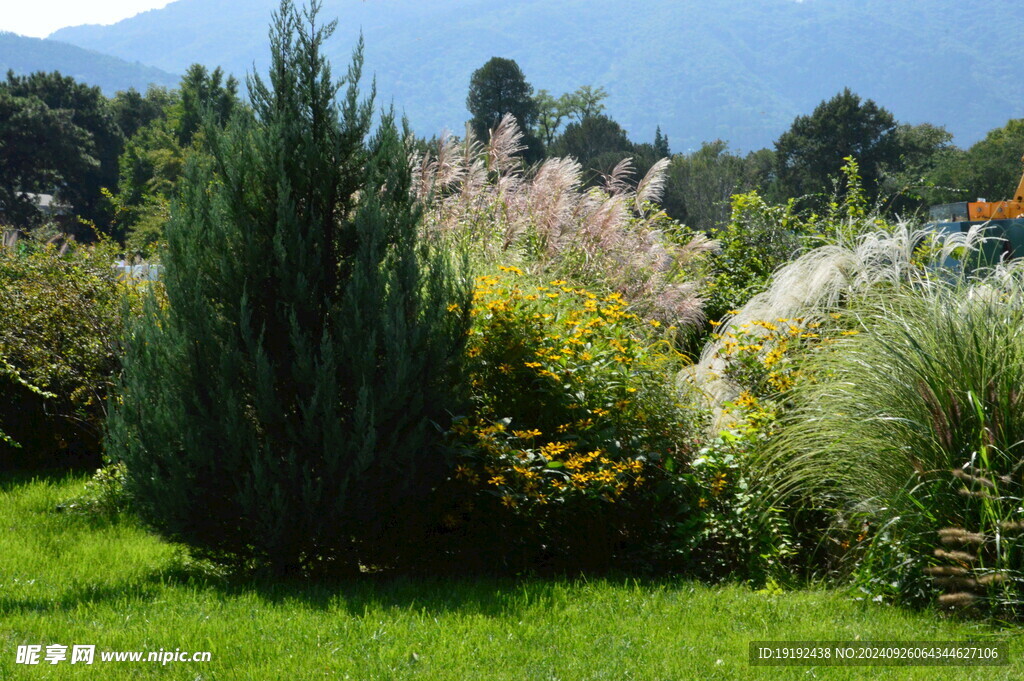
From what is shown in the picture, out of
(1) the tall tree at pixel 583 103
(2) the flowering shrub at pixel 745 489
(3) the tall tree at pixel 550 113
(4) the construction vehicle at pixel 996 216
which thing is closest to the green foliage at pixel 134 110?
(3) the tall tree at pixel 550 113

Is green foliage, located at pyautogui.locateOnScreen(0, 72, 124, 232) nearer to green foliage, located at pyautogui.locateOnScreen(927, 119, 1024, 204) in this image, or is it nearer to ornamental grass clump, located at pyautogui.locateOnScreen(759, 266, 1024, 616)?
green foliage, located at pyautogui.locateOnScreen(927, 119, 1024, 204)

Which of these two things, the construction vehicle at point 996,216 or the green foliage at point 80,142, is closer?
the construction vehicle at point 996,216

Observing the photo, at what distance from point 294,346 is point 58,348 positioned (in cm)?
408

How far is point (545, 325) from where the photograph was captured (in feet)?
17.6

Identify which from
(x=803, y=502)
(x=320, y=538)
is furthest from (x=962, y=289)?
(x=320, y=538)

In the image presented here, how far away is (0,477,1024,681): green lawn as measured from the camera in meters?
3.24

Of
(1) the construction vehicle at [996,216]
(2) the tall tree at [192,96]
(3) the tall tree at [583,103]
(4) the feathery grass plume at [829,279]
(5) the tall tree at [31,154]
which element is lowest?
(4) the feathery grass plume at [829,279]

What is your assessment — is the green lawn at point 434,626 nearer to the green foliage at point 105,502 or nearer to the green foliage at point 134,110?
the green foliage at point 105,502

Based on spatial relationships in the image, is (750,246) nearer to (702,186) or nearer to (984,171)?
(702,186)

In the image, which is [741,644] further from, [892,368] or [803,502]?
[892,368]

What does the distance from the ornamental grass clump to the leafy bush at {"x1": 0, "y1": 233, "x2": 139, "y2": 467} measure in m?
5.30

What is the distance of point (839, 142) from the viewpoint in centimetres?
5381

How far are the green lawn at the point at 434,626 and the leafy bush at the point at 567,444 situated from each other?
0.41 metres

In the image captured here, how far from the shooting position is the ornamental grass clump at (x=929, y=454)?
12.4ft
